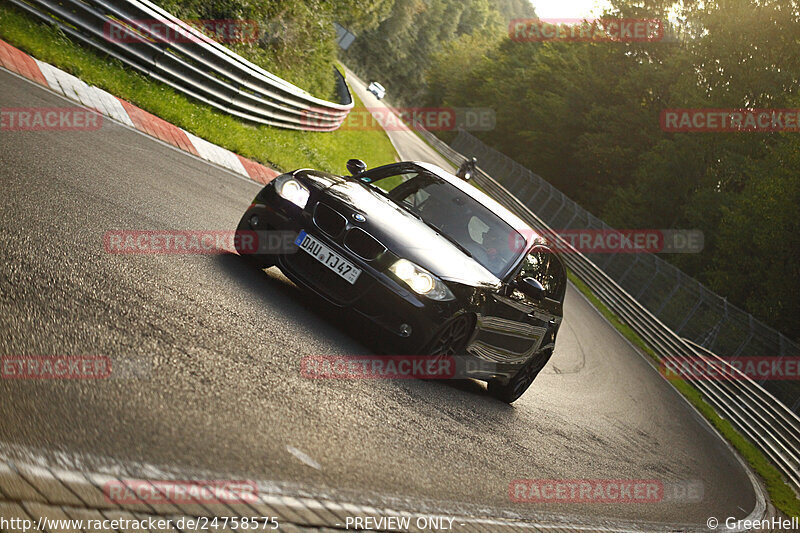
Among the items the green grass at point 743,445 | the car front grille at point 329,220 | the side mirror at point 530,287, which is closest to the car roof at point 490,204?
the side mirror at point 530,287

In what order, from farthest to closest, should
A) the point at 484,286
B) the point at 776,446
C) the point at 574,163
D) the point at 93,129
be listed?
the point at 574,163
the point at 776,446
the point at 93,129
the point at 484,286

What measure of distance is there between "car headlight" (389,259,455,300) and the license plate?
31 cm

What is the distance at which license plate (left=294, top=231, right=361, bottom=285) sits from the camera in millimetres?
6199

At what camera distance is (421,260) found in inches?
245

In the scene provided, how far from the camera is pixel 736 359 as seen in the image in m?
22.1

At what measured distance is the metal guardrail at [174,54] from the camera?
1170 cm

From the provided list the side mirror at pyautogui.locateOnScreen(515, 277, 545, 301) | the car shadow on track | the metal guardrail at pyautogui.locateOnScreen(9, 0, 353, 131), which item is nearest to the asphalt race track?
the car shadow on track

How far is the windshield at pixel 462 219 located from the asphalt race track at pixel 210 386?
1.20 meters

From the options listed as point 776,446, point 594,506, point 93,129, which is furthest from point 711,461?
point 93,129

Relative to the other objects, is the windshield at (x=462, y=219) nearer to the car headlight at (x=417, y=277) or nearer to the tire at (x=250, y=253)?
the car headlight at (x=417, y=277)

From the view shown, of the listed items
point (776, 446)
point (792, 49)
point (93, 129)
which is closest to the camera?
point (93, 129)

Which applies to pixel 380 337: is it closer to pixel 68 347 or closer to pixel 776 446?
pixel 68 347

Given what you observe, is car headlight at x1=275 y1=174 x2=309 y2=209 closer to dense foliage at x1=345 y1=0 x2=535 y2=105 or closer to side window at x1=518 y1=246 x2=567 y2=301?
side window at x1=518 y1=246 x2=567 y2=301

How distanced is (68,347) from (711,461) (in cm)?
1023
